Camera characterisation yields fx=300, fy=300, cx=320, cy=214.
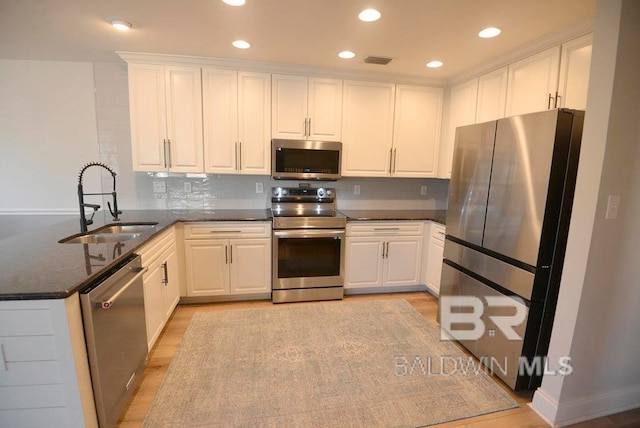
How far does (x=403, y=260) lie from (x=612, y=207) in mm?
2016

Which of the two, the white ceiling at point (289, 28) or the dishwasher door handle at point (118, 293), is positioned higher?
the white ceiling at point (289, 28)

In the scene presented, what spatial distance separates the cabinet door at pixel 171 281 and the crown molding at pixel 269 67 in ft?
5.78

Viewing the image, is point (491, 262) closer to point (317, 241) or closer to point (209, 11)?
point (317, 241)

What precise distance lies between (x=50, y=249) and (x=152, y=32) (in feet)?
5.65

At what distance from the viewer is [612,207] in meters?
1.52

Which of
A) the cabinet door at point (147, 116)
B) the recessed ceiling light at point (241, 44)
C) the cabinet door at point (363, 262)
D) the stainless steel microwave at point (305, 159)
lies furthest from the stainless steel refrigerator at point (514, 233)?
the cabinet door at point (147, 116)

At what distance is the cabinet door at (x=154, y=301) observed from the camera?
209cm

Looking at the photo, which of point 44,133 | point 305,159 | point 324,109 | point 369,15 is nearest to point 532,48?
point 369,15

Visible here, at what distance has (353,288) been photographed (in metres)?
3.36

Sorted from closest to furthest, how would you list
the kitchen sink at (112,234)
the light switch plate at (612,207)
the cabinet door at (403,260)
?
the light switch plate at (612,207)
the kitchen sink at (112,234)
the cabinet door at (403,260)

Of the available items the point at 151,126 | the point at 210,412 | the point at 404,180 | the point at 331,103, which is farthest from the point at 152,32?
the point at 404,180

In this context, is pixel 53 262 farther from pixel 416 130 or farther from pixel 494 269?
pixel 416 130

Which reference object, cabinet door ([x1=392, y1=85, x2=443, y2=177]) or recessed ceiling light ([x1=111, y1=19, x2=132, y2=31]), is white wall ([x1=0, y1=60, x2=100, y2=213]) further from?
cabinet door ([x1=392, y1=85, x2=443, y2=177])

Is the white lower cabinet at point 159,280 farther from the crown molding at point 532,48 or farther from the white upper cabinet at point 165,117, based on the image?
the crown molding at point 532,48
